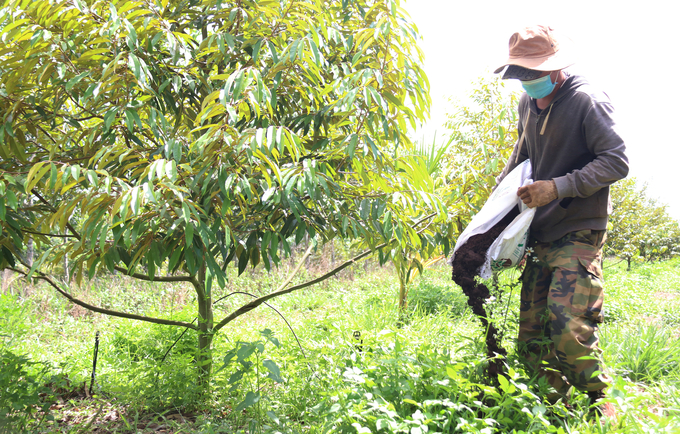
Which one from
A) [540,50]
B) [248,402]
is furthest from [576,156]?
[248,402]

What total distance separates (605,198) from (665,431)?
98 cm

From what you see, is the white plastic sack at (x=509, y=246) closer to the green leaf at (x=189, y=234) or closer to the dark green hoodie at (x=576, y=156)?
the dark green hoodie at (x=576, y=156)

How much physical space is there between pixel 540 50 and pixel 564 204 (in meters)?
0.75

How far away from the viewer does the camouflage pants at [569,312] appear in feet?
5.71

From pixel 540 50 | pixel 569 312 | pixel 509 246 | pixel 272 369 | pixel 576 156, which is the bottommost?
pixel 272 369

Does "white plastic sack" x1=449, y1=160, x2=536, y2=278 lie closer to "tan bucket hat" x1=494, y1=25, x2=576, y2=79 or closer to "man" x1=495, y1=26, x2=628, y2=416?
"man" x1=495, y1=26, x2=628, y2=416

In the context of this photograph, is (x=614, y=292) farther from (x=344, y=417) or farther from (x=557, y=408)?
(x=344, y=417)

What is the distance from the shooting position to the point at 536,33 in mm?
1895

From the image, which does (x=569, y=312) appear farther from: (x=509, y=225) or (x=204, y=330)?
(x=204, y=330)

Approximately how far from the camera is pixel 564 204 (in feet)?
6.36

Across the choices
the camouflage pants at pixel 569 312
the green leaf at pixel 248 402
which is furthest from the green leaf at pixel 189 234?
the camouflage pants at pixel 569 312

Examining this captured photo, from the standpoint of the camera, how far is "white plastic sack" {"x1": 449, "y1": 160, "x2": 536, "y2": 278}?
6.27ft

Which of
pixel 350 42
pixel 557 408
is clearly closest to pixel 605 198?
pixel 557 408

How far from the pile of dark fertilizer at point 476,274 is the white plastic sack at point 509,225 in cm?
3
